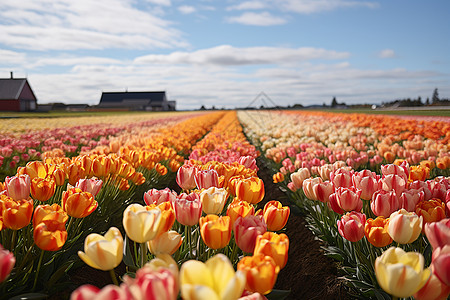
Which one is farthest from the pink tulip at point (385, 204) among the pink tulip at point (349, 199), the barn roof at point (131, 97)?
the barn roof at point (131, 97)

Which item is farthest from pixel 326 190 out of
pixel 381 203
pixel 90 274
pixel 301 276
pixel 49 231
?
pixel 90 274

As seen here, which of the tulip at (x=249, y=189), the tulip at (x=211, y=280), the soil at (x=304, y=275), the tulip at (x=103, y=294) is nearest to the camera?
the tulip at (x=103, y=294)

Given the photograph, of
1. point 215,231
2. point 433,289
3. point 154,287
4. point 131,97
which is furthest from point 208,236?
point 131,97

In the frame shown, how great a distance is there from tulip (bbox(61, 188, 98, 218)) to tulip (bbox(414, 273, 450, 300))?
149 centimetres

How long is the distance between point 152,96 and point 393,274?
315 feet

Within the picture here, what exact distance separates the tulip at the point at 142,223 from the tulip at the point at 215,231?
0.19 meters

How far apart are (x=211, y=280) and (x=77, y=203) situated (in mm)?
1113

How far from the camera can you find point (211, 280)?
3.38ft

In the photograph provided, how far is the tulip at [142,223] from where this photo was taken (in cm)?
137

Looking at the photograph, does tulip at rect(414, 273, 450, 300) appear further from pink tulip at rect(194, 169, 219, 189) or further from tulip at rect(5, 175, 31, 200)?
tulip at rect(5, 175, 31, 200)

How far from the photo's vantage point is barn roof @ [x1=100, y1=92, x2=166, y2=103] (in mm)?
92750

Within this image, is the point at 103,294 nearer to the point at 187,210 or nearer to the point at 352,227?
the point at 187,210

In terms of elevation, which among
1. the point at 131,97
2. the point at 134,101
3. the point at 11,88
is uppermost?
the point at 131,97

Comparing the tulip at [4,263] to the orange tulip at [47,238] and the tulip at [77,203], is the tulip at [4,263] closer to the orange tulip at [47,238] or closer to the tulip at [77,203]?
the orange tulip at [47,238]
